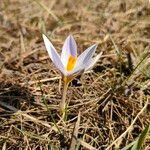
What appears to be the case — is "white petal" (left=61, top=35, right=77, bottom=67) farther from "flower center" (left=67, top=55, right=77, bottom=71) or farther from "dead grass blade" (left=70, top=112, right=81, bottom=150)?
"dead grass blade" (left=70, top=112, right=81, bottom=150)

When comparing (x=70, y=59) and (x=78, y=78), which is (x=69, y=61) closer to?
(x=70, y=59)

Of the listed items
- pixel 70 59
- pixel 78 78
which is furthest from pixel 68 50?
pixel 78 78

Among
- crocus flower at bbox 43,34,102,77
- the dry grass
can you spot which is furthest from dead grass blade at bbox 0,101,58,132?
crocus flower at bbox 43,34,102,77

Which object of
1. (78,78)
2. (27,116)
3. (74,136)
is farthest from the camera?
(78,78)

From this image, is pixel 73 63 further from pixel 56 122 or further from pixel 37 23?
pixel 37 23

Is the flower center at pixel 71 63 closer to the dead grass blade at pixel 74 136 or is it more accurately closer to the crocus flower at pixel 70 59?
the crocus flower at pixel 70 59

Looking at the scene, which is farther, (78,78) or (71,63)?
(78,78)

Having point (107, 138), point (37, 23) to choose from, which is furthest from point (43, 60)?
point (107, 138)
